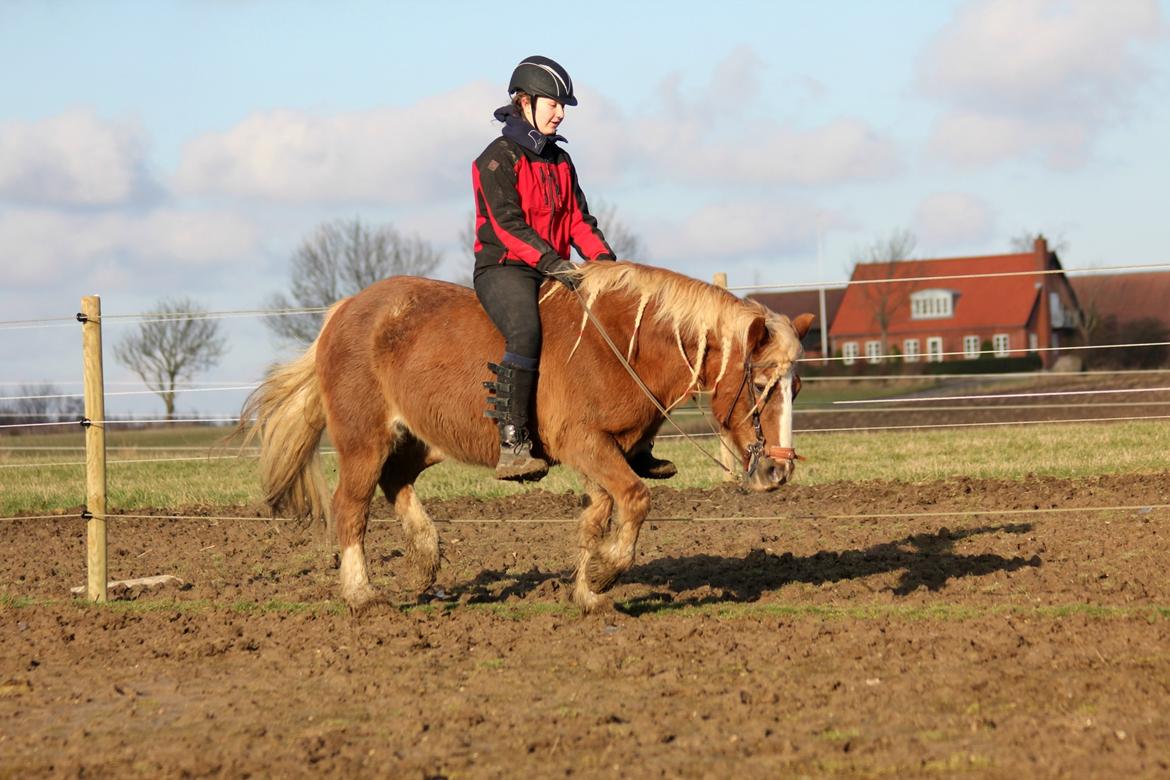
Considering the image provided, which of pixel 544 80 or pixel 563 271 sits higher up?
pixel 544 80

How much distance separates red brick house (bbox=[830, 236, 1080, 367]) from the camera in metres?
60.6

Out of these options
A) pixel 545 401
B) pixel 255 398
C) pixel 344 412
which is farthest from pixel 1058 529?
pixel 255 398

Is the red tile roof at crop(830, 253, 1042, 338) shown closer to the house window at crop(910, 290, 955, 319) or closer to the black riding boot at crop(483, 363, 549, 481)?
the house window at crop(910, 290, 955, 319)

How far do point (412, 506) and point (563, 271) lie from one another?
1.89 m

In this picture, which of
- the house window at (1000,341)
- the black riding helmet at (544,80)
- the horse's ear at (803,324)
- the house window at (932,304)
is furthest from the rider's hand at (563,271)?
the house window at (932,304)

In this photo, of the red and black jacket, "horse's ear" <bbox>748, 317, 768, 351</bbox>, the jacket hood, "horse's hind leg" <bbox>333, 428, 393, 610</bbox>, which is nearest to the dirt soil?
"horse's hind leg" <bbox>333, 428, 393, 610</bbox>

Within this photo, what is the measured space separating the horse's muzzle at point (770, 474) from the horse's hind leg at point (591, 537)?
0.87m

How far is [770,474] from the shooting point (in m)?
5.98

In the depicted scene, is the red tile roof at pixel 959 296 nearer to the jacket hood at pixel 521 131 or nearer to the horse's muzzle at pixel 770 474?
the jacket hood at pixel 521 131

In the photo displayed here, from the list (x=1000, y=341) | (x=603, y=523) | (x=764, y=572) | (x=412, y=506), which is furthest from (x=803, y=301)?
(x=603, y=523)

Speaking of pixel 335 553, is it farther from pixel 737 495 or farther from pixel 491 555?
pixel 737 495

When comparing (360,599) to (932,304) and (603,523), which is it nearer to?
(603,523)

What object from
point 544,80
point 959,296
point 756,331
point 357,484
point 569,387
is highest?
point 959,296

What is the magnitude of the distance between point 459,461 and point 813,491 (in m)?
4.93
